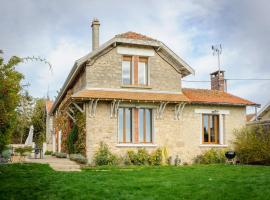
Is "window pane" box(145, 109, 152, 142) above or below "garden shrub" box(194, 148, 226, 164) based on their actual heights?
above

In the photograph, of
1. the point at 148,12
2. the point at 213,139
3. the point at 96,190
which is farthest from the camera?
the point at 213,139

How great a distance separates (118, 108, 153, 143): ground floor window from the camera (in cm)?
2014

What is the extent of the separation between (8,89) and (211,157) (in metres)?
13.2

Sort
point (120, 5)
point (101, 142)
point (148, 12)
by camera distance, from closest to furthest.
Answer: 1. point (120, 5)
2. point (148, 12)
3. point (101, 142)

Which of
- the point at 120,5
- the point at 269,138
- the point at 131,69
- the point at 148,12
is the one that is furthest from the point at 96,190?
the point at 269,138

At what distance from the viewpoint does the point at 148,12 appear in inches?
646

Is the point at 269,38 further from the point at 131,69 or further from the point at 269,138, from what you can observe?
the point at 131,69

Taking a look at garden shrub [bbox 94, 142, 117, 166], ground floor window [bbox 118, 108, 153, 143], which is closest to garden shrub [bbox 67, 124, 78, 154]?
garden shrub [bbox 94, 142, 117, 166]

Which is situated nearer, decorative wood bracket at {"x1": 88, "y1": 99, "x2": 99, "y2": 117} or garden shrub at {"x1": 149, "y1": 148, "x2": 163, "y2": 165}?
decorative wood bracket at {"x1": 88, "y1": 99, "x2": 99, "y2": 117}

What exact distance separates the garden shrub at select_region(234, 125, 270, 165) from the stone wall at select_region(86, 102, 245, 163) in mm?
866

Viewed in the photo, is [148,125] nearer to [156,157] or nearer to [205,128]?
[156,157]

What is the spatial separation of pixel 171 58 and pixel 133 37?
246 centimetres

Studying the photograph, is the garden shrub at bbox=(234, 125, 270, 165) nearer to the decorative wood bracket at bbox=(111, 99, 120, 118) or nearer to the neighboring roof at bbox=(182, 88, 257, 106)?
the neighboring roof at bbox=(182, 88, 257, 106)

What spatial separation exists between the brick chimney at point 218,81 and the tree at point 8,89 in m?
17.1
